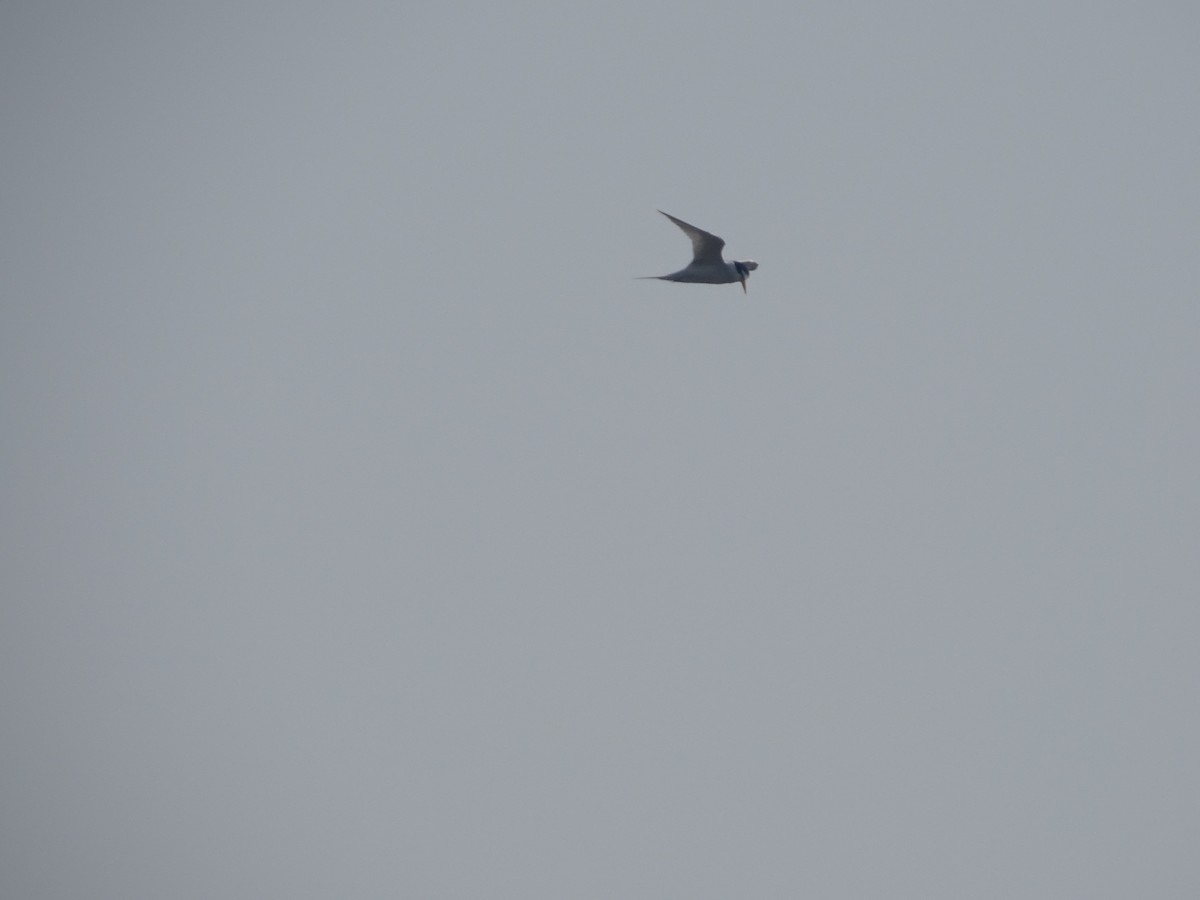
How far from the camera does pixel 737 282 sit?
181 feet

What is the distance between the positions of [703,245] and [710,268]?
0.64 meters

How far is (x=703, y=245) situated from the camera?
54.4 m

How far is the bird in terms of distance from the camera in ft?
178

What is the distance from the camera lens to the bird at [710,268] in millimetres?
54375

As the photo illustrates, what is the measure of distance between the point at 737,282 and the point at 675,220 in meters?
2.80

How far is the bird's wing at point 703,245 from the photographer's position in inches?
2125

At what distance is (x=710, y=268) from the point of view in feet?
179

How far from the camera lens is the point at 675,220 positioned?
53344 mm

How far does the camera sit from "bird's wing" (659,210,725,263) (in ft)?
177
